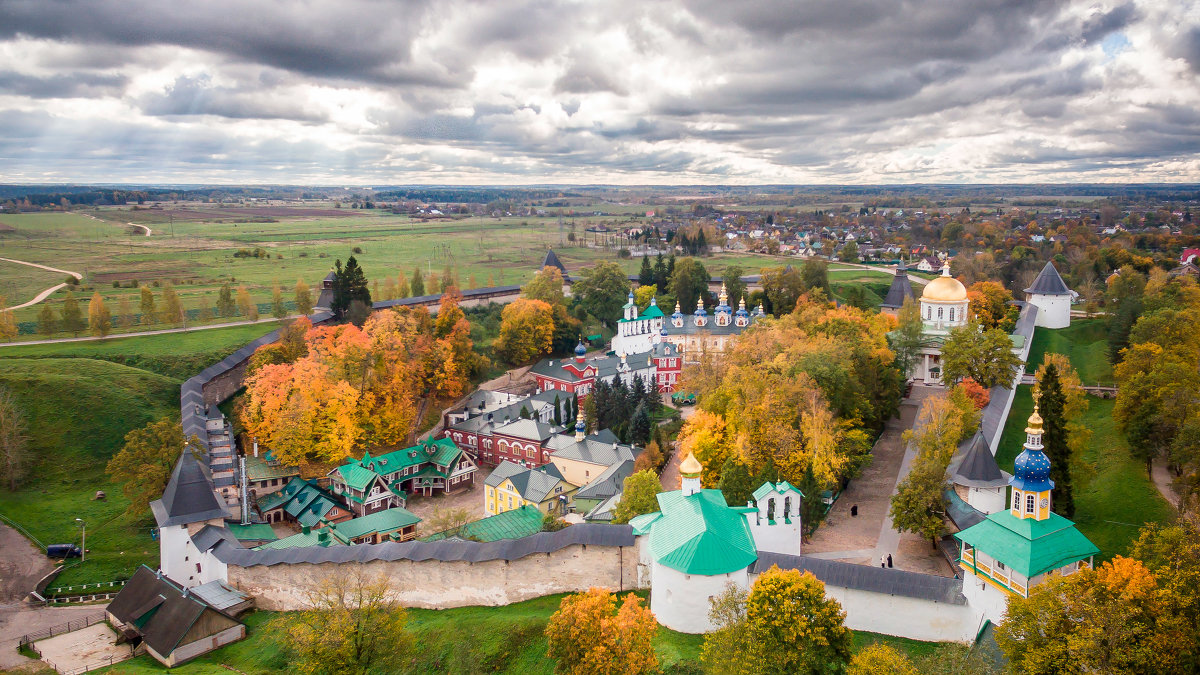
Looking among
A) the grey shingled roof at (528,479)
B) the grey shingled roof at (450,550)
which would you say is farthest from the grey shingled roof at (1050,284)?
the grey shingled roof at (450,550)

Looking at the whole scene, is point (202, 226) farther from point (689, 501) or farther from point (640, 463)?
point (689, 501)

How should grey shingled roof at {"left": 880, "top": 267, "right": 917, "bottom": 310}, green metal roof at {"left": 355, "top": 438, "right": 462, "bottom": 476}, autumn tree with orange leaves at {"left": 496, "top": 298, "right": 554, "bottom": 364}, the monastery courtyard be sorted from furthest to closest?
grey shingled roof at {"left": 880, "top": 267, "right": 917, "bottom": 310}, autumn tree with orange leaves at {"left": 496, "top": 298, "right": 554, "bottom": 364}, green metal roof at {"left": 355, "top": 438, "right": 462, "bottom": 476}, the monastery courtyard

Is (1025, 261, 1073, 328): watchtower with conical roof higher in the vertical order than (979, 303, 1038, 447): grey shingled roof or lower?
higher

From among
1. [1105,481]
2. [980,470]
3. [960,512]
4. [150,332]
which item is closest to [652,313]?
[1105,481]

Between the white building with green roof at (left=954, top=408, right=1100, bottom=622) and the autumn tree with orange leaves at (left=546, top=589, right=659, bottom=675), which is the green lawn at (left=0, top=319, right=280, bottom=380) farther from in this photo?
the white building with green roof at (left=954, top=408, right=1100, bottom=622)

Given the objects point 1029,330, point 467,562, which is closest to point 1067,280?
point 1029,330

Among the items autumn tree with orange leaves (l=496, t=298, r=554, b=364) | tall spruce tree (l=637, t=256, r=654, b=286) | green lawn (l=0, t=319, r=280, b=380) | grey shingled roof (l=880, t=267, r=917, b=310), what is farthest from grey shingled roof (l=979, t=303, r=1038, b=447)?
green lawn (l=0, t=319, r=280, b=380)

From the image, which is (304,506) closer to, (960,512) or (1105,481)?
(960,512)
